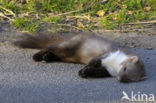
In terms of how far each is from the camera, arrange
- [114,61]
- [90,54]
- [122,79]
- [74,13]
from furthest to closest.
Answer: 1. [74,13]
2. [90,54]
3. [114,61]
4. [122,79]

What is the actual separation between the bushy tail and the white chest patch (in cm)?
84

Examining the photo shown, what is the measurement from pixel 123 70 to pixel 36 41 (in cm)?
141

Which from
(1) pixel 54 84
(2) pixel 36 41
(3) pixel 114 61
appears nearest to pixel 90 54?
(3) pixel 114 61

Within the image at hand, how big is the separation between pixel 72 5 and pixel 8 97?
3.63 m

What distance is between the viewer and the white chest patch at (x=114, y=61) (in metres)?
4.45

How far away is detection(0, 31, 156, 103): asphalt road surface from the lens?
11.7 feet

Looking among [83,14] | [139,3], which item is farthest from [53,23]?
[139,3]

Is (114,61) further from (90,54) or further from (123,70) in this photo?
(90,54)

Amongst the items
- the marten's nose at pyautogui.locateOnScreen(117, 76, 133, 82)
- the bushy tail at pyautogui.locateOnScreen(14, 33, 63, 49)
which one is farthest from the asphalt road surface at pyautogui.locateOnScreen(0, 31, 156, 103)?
the bushy tail at pyautogui.locateOnScreen(14, 33, 63, 49)

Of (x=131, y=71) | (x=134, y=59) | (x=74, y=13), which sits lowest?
(x=131, y=71)

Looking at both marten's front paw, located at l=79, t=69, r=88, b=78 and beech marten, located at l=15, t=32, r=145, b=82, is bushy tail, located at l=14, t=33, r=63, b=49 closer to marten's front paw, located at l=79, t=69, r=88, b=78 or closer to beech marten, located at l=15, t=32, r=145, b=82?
beech marten, located at l=15, t=32, r=145, b=82

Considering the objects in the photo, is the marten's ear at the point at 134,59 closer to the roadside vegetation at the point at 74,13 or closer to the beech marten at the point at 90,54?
the beech marten at the point at 90,54

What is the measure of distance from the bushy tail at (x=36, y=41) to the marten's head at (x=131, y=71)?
111cm

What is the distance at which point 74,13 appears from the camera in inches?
262
